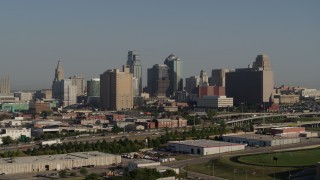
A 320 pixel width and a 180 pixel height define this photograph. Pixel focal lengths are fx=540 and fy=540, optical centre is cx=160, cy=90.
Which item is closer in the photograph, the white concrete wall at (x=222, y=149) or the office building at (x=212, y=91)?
the white concrete wall at (x=222, y=149)

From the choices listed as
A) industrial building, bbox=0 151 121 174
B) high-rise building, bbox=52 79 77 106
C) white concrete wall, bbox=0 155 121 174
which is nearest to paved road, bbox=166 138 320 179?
white concrete wall, bbox=0 155 121 174

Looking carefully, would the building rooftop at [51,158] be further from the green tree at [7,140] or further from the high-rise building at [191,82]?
the high-rise building at [191,82]

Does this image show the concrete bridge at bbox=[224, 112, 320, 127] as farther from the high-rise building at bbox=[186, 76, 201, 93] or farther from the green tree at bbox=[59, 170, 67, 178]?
the high-rise building at bbox=[186, 76, 201, 93]

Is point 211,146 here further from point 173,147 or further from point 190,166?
point 190,166

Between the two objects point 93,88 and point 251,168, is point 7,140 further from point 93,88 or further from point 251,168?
point 93,88

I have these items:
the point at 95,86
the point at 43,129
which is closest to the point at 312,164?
the point at 43,129

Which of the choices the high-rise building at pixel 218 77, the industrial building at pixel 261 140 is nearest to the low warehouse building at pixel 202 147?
the industrial building at pixel 261 140

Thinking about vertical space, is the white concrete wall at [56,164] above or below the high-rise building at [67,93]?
below
